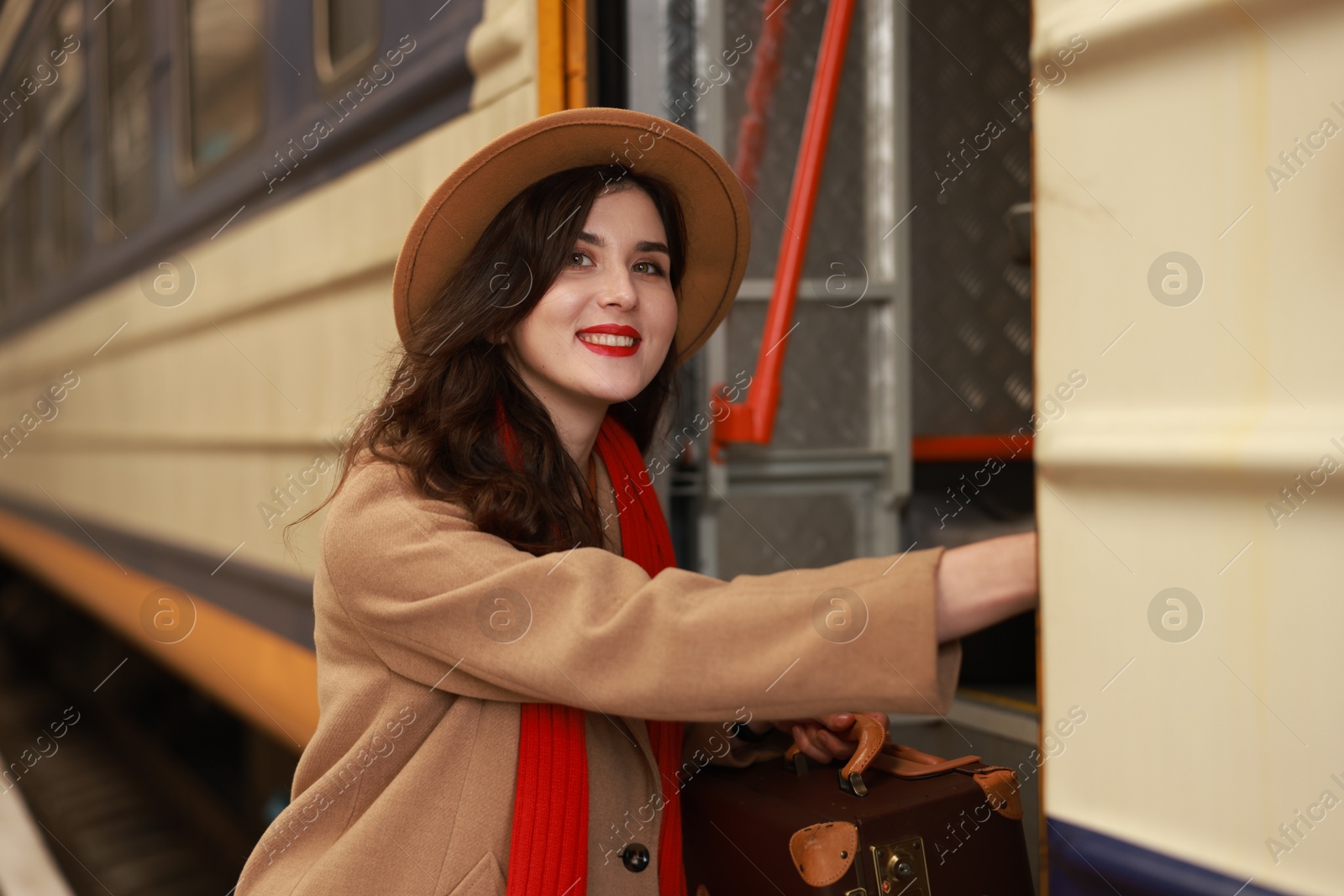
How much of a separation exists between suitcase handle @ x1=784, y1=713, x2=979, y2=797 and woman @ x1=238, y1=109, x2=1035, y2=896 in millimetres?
35

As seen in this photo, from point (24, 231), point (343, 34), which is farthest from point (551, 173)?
point (24, 231)

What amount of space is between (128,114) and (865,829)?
3687mm

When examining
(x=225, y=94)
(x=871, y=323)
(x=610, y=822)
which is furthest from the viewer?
(x=225, y=94)

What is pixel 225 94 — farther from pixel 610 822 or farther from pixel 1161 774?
pixel 1161 774

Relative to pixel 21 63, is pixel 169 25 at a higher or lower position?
lower

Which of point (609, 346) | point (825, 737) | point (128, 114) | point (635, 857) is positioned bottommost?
point (635, 857)

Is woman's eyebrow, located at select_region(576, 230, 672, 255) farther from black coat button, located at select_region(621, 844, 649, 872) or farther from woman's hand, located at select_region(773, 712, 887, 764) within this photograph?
black coat button, located at select_region(621, 844, 649, 872)

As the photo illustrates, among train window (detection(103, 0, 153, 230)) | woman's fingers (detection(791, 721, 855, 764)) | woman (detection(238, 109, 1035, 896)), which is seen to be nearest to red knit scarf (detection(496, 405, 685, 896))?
woman (detection(238, 109, 1035, 896))

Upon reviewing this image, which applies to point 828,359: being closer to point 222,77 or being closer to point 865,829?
point 865,829

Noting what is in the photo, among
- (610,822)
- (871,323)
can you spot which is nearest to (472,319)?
(610,822)

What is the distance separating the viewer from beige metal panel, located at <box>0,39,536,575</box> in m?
2.15

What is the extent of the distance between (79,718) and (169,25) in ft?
10.3

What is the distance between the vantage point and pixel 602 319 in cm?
136

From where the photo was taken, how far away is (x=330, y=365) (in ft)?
7.88
